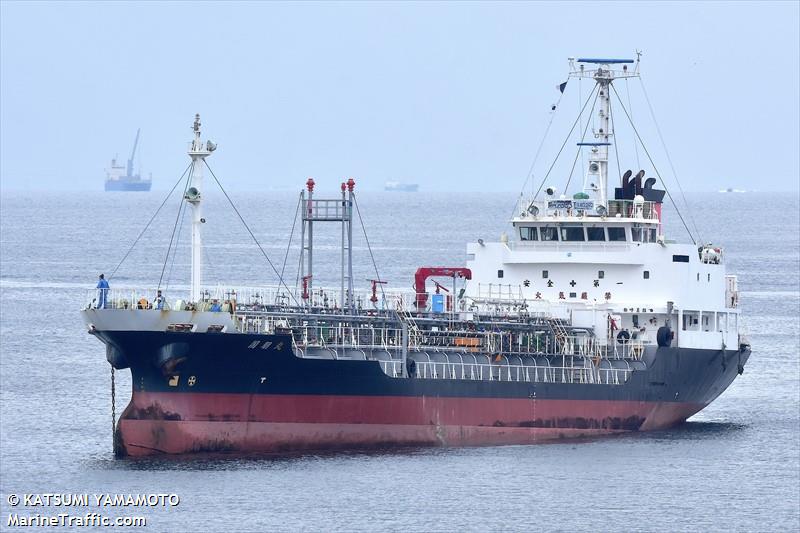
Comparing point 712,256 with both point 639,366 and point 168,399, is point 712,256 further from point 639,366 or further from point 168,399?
point 168,399

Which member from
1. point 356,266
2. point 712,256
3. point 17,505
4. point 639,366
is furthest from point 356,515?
point 356,266

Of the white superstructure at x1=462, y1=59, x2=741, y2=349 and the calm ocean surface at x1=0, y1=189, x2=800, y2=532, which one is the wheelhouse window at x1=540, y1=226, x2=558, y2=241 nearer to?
the white superstructure at x1=462, y1=59, x2=741, y2=349

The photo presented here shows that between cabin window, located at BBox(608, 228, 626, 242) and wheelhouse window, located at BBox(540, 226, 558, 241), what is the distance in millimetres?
1768

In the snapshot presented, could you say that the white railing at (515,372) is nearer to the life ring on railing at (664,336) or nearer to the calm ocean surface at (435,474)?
the life ring on railing at (664,336)

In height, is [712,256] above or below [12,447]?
above

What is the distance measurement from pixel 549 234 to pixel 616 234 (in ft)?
7.22

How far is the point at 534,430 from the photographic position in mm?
58938

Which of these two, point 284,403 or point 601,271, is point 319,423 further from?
point 601,271

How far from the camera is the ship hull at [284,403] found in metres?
52.9

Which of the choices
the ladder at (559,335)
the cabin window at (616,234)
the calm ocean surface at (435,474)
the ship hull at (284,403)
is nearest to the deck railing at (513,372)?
the ship hull at (284,403)

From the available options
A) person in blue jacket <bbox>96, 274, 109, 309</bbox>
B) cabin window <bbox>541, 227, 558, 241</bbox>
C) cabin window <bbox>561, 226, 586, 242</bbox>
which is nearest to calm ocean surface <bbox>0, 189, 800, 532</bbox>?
person in blue jacket <bbox>96, 274, 109, 309</bbox>

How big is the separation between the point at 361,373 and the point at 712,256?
54.6 ft

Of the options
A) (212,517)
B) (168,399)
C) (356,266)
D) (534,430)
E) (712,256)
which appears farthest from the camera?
(356,266)

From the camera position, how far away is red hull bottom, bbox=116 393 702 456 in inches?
2090
